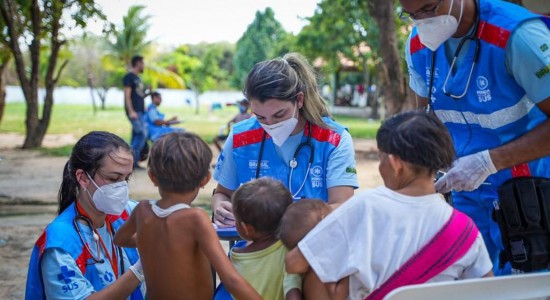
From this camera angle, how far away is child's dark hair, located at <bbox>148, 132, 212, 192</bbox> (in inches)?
89.0

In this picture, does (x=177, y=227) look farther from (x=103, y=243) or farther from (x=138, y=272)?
(x=103, y=243)

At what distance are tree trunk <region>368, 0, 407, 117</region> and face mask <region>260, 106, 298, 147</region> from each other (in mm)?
9138

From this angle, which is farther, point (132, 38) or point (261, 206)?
point (132, 38)

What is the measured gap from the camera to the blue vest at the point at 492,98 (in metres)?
2.39

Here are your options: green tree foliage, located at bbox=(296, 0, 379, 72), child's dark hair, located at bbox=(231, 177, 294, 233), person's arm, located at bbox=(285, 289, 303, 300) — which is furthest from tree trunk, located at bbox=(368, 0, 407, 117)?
green tree foliage, located at bbox=(296, 0, 379, 72)

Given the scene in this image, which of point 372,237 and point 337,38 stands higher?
point 337,38

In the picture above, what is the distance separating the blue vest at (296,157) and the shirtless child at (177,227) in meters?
0.67

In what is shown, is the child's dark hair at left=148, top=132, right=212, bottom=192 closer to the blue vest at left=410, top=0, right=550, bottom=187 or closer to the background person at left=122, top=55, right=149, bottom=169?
the blue vest at left=410, top=0, right=550, bottom=187

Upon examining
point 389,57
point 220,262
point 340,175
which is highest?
point 389,57

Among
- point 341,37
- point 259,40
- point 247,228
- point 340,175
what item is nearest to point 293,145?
point 340,175

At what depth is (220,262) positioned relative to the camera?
214cm

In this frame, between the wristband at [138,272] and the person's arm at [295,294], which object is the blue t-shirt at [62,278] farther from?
the person's arm at [295,294]

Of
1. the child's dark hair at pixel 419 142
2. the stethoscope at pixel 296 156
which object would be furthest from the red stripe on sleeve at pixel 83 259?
the child's dark hair at pixel 419 142

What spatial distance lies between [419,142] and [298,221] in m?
0.48
